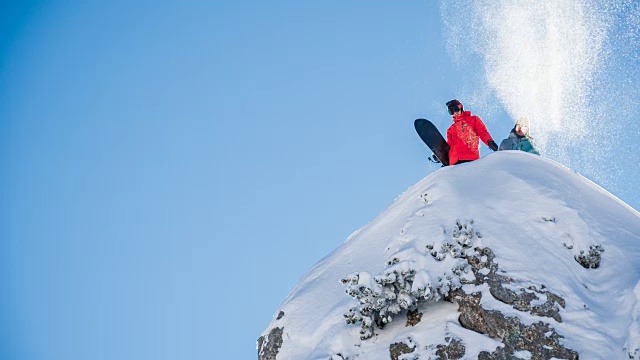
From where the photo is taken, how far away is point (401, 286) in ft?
25.8

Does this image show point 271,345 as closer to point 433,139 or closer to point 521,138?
point 433,139

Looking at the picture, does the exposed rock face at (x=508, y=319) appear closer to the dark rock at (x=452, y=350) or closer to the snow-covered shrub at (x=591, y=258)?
the dark rock at (x=452, y=350)

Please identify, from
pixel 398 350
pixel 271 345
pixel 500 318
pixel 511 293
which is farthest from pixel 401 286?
pixel 271 345

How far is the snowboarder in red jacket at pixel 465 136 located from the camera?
43.8 ft

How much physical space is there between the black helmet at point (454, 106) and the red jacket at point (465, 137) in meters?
0.16

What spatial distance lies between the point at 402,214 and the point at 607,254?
3.14 meters

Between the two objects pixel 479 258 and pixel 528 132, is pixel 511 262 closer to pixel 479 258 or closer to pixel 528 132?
pixel 479 258

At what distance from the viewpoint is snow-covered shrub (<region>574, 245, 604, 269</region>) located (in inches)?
334

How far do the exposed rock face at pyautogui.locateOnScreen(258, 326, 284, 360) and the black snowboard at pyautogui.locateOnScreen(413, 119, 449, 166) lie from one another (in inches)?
244

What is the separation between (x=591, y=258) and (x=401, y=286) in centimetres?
289

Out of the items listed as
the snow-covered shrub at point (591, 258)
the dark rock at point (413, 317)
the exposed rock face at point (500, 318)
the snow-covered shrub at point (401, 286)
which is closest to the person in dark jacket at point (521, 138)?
the snow-covered shrub at point (591, 258)

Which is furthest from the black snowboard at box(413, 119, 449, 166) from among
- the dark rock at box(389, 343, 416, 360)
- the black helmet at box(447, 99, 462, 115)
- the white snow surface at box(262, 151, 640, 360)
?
the dark rock at box(389, 343, 416, 360)

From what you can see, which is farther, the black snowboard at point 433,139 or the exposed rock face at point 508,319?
the black snowboard at point 433,139

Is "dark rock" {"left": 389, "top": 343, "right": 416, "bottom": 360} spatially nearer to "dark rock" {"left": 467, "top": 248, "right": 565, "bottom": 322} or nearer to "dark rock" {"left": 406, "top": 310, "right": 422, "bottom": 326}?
"dark rock" {"left": 406, "top": 310, "right": 422, "bottom": 326}
